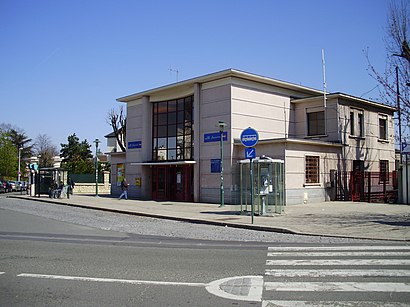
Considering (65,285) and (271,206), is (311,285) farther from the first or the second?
(271,206)

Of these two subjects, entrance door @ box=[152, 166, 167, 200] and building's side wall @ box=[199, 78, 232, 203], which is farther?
entrance door @ box=[152, 166, 167, 200]

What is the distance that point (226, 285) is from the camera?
6.47m

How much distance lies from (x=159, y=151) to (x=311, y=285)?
81.1 ft

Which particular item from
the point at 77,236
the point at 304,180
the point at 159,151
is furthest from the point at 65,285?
the point at 159,151

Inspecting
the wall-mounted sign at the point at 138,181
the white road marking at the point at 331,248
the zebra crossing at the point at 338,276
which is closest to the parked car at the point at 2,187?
the wall-mounted sign at the point at 138,181

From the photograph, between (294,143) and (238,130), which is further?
(238,130)

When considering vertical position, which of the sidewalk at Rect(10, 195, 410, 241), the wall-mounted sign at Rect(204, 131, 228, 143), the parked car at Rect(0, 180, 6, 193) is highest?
the wall-mounted sign at Rect(204, 131, 228, 143)

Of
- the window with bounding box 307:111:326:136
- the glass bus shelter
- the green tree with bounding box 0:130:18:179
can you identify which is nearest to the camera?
the glass bus shelter

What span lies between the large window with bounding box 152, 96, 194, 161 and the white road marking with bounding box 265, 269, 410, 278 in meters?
20.7

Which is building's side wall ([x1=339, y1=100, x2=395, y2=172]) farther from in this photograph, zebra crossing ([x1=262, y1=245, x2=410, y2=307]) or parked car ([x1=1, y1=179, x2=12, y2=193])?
parked car ([x1=1, y1=179, x2=12, y2=193])

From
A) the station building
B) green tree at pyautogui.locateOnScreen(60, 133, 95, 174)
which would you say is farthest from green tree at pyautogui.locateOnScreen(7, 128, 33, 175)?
the station building

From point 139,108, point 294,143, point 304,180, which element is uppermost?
point 139,108

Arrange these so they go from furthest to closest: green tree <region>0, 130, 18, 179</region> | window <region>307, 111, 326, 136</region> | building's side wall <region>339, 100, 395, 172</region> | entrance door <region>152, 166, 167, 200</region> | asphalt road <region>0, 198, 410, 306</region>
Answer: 1. green tree <region>0, 130, 18, 179</region>
2. entrance door <region>152, 166, 167, 200</region>
3. window <region>307, 111, 326, 136</region>
4. building's side wall <region>339, 100, 395, 172</region>
5. asphalt road <region>0, 198, 410, 306</region>

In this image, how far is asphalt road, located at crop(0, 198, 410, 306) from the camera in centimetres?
580
